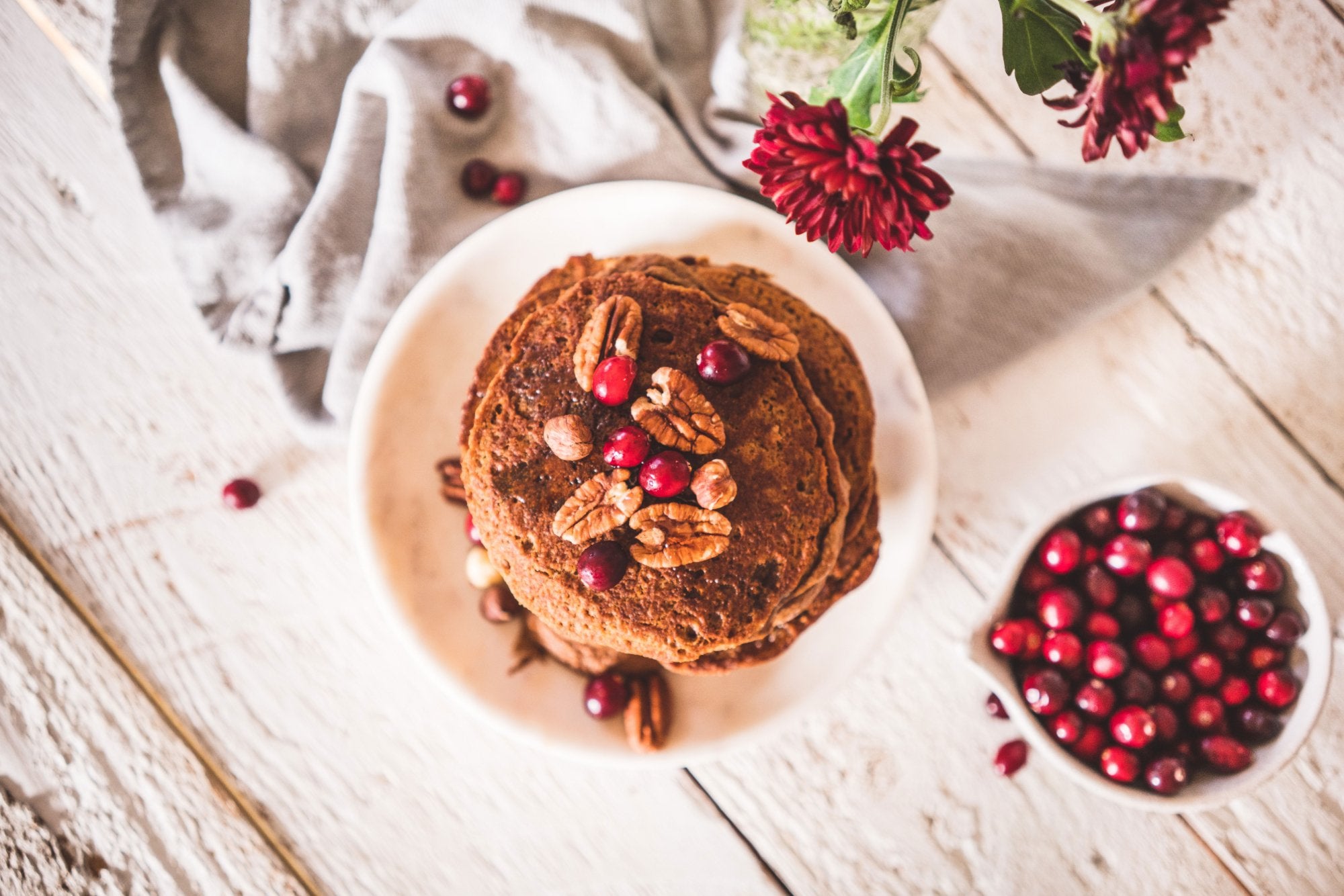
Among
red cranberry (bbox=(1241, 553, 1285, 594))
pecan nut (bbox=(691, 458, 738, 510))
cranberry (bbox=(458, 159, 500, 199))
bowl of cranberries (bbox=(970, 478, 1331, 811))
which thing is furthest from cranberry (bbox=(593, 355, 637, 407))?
red cranberry (bbox=(1241, 553, 1285, 594))

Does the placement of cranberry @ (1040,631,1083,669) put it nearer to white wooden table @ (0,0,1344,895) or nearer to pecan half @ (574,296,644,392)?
white wooden table @ (0,0,1344,895)

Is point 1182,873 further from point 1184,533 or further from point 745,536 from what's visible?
point 745,536

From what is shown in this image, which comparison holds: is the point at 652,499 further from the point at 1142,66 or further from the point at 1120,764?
the point at 1120,764

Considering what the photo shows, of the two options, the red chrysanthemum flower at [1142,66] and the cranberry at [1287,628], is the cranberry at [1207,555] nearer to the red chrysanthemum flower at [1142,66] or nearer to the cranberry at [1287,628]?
the cranberry at [1287,628]

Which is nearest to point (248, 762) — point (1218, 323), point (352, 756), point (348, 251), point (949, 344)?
point (352, 756)

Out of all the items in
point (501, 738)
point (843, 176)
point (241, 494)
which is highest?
Answer: point (843, 176)

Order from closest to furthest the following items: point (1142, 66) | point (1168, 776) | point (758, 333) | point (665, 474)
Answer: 1. point (1142, 66)
2. point (665, 474)
3. point (758, 333)
4. point (1168, 776)

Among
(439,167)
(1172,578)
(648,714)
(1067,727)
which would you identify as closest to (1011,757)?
(1067,727)

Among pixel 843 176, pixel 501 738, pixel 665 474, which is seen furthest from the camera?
pixel 501 738
